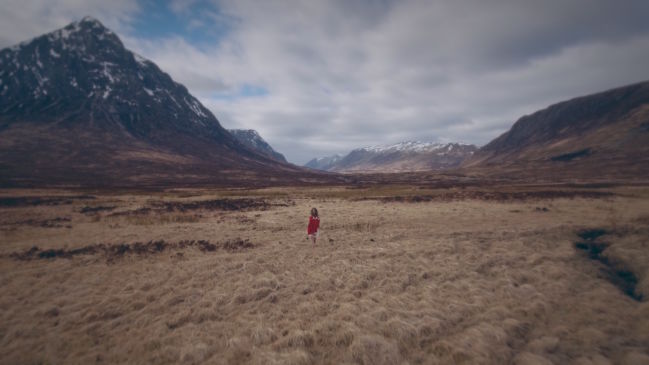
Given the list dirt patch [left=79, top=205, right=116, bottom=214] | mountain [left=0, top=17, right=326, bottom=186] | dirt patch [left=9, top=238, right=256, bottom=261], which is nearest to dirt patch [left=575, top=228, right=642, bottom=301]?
dirt patch [left=9, top=238, right=256, bottom=261]

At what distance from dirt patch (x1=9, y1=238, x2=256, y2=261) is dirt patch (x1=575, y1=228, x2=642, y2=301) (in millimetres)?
17302

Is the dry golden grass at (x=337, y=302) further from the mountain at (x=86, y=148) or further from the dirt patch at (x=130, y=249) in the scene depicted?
the mountain at (x=86, y=148)

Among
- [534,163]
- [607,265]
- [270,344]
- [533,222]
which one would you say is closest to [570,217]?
[533,222]

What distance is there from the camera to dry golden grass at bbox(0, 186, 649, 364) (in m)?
7.36

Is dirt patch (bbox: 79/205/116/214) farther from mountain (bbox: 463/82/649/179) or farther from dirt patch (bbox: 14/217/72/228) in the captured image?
mountain (bbox: 463/82/649/179)

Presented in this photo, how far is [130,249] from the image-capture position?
16.6m

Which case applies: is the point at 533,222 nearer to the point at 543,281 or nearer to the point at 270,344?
the point at 543,281

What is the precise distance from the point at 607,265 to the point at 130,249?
81.8ft

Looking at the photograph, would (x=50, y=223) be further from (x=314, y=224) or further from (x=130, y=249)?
(x=314, y=224)

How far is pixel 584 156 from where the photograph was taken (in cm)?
15150

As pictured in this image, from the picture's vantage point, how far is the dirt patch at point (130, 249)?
1531 cm

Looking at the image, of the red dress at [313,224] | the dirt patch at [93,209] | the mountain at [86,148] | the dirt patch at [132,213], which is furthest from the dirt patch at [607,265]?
the mountain at [86,148]

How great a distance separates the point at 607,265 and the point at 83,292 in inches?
894

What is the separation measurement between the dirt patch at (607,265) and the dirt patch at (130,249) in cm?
1730
